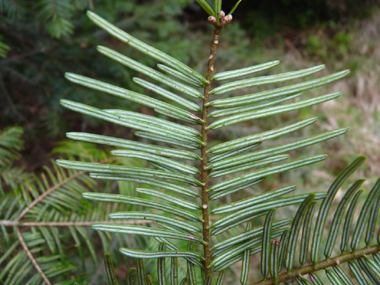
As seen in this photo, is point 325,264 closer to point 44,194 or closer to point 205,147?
point 205,147

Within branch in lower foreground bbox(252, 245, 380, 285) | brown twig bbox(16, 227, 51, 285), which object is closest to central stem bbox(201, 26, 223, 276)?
branch in lower foreground bbox(252, 245, 380, 285)

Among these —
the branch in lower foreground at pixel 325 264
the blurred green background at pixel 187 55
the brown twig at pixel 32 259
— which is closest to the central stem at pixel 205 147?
the branch in lower foreground at pixel 325 264

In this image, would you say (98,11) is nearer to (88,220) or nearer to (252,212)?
(88,220)

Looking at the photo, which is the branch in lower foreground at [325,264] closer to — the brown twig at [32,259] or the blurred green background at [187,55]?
the brown twig at [32,259]

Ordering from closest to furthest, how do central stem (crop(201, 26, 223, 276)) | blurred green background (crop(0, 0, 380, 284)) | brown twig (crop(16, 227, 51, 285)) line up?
central stem (crop(201, 26, 223, 276)) < brown twig (crop(16, 227, 51, 285)) < blurred green background (crop(0, 0, 380, 284))

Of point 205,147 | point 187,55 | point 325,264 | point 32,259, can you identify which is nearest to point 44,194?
point 32,259

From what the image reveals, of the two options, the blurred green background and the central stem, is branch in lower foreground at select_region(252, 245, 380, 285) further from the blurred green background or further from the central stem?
the blurred green background

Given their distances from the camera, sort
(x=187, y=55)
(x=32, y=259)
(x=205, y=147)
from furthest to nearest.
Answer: (x=187, y=55)
(x=32, y=259)
(x=205, y=147)

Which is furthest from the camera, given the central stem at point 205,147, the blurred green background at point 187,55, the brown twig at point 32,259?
the blurred green background at point 187,55
